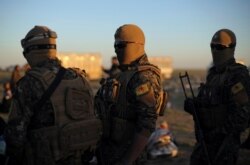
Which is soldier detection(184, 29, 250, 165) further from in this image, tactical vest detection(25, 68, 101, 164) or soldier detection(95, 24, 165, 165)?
tactical vest detection(25, 68, 101, 164)

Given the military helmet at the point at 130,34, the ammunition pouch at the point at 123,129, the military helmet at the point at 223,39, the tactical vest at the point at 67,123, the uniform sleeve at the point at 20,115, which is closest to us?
the uniform sleeve at the point at 20,115

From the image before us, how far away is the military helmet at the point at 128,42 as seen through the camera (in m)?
3.47

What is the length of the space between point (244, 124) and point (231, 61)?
719 millimetres

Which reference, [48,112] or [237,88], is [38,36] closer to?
[48,112]

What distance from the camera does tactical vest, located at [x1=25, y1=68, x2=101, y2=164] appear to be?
303cm

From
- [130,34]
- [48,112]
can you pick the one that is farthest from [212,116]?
[48,112]

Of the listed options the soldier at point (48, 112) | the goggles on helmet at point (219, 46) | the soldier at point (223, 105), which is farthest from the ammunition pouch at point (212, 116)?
the soldier at point (48, 112)

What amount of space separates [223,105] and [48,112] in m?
1.94

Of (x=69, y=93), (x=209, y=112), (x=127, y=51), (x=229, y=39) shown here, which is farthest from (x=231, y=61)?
(x=69, y=93)

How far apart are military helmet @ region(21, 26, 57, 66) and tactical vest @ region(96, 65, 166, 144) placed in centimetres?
57

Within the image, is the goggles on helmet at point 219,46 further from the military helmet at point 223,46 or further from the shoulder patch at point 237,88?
the shoulder patch at point 237,88

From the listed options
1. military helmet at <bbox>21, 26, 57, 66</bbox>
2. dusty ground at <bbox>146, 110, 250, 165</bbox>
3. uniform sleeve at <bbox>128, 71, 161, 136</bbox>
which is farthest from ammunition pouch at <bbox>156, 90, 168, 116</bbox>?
dusty ground at <bbox>146, 110, 250, 165</bbox>

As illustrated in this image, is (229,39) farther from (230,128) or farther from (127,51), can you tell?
(127,51)

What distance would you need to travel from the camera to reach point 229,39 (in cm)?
441
